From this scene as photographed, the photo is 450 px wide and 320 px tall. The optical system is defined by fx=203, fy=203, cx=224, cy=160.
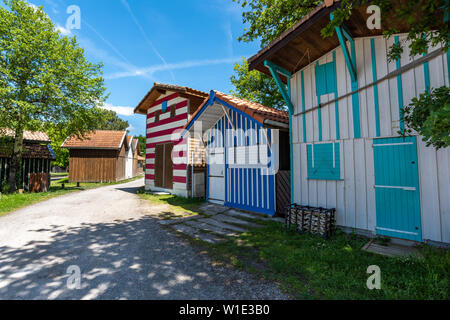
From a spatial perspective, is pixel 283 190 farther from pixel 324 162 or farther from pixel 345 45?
pixel 345 45

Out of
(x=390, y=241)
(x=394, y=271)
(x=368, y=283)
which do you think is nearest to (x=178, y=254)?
(x=368, y=283)

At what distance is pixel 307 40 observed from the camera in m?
5.60

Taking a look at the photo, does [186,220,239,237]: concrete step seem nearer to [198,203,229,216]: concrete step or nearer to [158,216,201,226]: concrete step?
[158,216,201,226]: concrete step

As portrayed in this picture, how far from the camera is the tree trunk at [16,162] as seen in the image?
12.2 meters

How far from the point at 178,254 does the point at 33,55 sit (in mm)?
15013

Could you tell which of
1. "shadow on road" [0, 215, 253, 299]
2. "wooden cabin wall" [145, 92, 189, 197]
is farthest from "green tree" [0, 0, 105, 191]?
"shadow on road" [0, 215, 253, 299]

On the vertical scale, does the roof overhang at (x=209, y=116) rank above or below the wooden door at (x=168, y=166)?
above


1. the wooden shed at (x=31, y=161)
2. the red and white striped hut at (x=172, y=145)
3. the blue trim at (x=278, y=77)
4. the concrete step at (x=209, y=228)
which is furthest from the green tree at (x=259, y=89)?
the wooden shed at (x=31, y=161)

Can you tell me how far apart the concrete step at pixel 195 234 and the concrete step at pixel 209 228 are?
22 centimetres

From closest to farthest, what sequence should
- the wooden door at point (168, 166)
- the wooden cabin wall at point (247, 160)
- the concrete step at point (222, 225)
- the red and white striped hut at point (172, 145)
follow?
the concrete step at point (222, 225) → the wooden cabin wall at point (247, 160) → the red and white striped hut at point (172, 145) → the wooden door at point (168, 166)

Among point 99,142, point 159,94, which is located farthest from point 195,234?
point 99,142

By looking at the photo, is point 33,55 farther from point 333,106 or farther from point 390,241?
point 390,241

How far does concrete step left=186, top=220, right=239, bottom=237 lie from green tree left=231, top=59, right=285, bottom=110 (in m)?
13.8

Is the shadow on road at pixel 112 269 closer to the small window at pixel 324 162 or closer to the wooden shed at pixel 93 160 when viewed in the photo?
the small window at pixel 324 162
